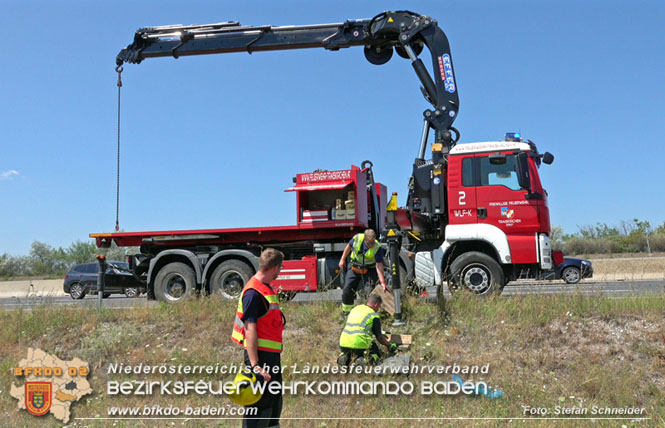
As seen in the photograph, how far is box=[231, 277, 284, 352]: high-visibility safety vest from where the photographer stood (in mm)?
4129

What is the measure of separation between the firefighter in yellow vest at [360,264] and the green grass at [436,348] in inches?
15.3

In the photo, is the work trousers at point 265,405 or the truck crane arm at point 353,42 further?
the truck crane arm at point 353,42

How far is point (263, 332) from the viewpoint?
4141 mm

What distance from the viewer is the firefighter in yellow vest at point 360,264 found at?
27.6 feet

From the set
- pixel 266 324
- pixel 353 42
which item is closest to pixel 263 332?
pixel 266 324

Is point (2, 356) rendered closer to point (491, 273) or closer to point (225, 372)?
point (225, 372)

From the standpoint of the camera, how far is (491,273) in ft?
30.7

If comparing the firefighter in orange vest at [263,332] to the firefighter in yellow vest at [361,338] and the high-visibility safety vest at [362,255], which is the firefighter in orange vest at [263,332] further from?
the high-visibility safety vest at [362,255]

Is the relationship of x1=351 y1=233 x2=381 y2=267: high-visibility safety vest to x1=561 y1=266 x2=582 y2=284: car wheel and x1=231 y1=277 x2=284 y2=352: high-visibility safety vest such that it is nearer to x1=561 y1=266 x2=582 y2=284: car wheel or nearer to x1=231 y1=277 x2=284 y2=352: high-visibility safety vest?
x1=231 y1=277 x2=284 y2=352: high-visibility safety vest

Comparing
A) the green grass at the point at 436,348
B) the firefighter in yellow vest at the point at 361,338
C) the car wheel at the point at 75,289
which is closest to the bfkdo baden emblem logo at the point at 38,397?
the green grass at the point at 436,348

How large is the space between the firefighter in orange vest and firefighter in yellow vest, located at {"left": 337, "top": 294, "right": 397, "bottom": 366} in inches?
106

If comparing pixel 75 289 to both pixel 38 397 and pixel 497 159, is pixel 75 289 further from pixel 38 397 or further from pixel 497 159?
pixel 497 159

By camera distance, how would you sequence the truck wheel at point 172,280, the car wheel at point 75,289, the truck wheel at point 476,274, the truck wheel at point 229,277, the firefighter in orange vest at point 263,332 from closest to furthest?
the firefighter in orange vest at point 263,332, the truck wheel at point 476,274, the truck wheel at point 229,277, the truck wheel at point 172,280, the car wheel at point 75,289

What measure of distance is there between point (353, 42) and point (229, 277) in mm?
5760
